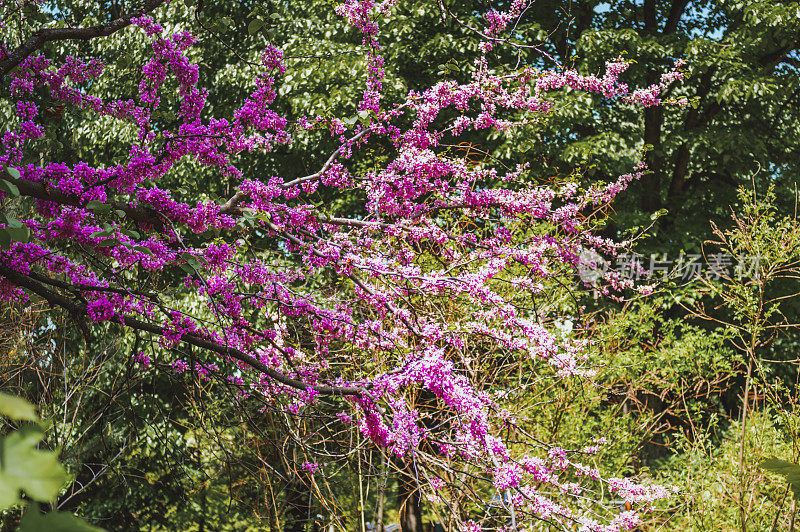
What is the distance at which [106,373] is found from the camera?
812 centimetres

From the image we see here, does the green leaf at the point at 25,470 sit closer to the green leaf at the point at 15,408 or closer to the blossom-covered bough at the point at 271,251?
the green leaf at the point at 15,408

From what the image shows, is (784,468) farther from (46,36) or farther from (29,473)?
(46,36)

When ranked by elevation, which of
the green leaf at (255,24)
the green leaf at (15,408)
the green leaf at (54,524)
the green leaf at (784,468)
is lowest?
the green leaf at (784,468)

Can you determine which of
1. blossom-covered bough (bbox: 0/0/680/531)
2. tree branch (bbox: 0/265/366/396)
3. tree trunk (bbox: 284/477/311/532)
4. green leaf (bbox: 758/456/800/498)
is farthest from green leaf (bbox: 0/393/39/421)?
tree trunk (bbox: 284/477/311/532)

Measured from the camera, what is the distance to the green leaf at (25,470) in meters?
0.41

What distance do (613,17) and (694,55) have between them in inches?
83.0

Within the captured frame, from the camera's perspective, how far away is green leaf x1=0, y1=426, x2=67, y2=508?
41 centimetres

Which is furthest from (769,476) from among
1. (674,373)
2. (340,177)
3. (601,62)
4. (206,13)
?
(206,13)

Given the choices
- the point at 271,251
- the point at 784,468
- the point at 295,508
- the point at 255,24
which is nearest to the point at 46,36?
the point at 255,24

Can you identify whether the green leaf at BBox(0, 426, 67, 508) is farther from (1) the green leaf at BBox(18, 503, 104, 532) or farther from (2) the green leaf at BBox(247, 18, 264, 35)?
(2) the green leaf at BBox(247, 18, 264, 35)

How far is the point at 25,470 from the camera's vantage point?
427 millimetres

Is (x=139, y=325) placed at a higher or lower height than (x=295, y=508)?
higher

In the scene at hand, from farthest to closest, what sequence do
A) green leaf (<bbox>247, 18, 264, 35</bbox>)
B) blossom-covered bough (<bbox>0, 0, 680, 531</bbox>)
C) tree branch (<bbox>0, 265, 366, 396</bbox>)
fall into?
green leaf (<bbox>247, 18, 264, 35</bbox>), blossom-covered bough (<bbox>0, 0, 680, 531</bbox>), tree branch (<bbox>0, 265, 366, 396</bbox>)

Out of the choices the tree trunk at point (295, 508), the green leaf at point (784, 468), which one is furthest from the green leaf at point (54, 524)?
the tree trunk at point (295, 508)
